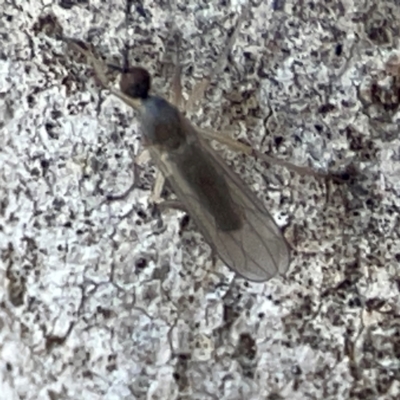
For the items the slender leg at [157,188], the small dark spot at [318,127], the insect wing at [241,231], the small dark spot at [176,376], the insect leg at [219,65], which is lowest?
the small dark spot at [176,376]

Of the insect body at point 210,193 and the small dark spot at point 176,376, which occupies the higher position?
the insect body at point 210,193

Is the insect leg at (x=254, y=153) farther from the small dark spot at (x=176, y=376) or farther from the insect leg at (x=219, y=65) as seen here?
the small dark spot at (x=176, y=376)

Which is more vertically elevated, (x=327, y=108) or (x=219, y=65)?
(x=219, y=65)

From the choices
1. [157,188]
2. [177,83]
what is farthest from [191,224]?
[177,83]

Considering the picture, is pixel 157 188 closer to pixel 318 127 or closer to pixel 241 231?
pixel 241 231

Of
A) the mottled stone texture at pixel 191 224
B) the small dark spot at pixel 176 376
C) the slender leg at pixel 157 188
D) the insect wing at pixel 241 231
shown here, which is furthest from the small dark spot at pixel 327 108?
the small dark spot at pixel 176 376

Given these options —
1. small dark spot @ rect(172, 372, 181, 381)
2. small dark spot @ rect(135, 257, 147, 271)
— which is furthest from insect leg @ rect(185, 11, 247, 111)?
small dark spot @ rect(172, 372, 181, 381)
